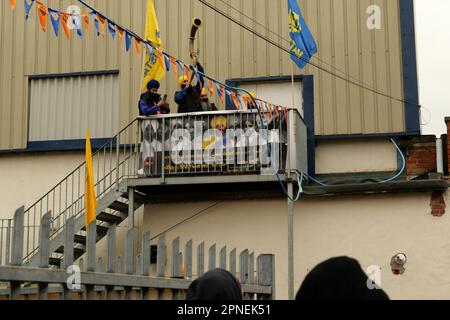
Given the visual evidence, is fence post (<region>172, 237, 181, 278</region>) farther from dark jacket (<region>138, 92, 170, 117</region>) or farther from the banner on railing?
dark jacket (<region>138, 92, 170, 117</region>)

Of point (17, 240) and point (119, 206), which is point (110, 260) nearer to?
point (17, 240)

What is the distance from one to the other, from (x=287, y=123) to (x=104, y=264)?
9.52 meters

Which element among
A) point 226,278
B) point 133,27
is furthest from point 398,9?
point 226,278

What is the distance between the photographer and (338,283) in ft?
13.4

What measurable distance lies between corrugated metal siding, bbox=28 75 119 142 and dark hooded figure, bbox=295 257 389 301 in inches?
556

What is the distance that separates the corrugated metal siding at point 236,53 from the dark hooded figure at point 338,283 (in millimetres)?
12947

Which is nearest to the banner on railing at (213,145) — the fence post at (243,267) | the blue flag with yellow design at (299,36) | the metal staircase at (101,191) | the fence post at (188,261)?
the metal staircase at (101,191)

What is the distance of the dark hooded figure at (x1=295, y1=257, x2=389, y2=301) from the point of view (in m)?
4.08

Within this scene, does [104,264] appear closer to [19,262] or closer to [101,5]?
[19,262]

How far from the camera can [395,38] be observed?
17.1m

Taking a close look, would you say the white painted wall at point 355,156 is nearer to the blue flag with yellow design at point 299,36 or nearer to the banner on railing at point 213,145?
the banner on railing at point 213,145

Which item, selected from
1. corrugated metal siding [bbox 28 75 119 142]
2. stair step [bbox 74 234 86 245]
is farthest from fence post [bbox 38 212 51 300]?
corrugated metal siding [bbox 28 75 119 142]

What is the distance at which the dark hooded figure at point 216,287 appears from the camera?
15.2 feet

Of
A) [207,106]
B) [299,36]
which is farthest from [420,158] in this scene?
[207,106]
